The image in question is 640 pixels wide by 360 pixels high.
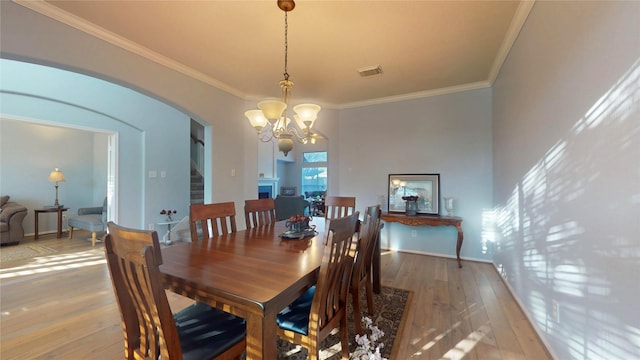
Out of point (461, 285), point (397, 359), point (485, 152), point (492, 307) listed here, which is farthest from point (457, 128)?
point (397, 359)

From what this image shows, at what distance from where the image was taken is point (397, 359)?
65.9 inches

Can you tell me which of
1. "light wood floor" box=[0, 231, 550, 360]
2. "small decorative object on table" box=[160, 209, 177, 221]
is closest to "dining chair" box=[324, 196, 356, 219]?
"light wood floor" box=[0, 231, 550, 360]

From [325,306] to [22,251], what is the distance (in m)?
5.85

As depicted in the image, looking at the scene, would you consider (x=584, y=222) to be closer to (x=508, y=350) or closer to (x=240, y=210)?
(x=508, y=350)

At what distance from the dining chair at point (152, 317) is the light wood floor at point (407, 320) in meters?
0.94

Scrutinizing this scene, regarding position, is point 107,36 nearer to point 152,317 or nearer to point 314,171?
point 152,317

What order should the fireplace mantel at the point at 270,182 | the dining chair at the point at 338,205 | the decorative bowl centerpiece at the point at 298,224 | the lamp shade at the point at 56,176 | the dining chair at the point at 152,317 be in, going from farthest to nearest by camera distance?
the fireplace mantel at the point at 270,182 → the lamp shade at the point at 56,176 → the dining chair at the point at 338,205 → the decorative bowl centerpiece at the point at 298,224 → the dining chair at the point at 152,317

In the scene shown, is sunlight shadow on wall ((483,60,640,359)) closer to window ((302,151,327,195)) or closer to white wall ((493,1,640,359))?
white wall ((493,1,640,359))

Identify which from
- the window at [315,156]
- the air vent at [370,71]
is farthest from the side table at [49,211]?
the window at [315,156]

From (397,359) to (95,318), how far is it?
2.59m

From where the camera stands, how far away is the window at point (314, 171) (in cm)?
973

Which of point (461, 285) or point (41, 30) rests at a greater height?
point (41, 30)

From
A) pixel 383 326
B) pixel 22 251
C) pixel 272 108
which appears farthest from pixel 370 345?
pixel 22 251

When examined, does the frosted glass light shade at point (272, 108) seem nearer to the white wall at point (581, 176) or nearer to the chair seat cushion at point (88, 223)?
the white wall at point (581, 176)
